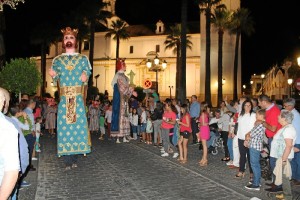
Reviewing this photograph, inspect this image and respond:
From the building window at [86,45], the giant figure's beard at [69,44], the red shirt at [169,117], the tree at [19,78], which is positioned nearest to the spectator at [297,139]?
the red shirt at [169,117]

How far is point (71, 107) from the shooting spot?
10633 millimetres

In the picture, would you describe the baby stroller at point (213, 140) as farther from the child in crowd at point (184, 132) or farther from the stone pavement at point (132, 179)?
the child in crowd at point (184, 132)

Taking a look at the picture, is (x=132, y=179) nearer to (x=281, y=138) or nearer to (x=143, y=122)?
(x=281, y=138)

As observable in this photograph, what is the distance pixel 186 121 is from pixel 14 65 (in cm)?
1535

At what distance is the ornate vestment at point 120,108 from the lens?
16031 millimetres

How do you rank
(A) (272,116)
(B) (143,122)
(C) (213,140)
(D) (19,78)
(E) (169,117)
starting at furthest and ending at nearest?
1. (D) (19,78)
2. (B) (143,122)
3. (C) (213,140)
4. (E) (169,117)
5. (A) (272,116)

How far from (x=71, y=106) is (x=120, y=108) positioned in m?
5.75

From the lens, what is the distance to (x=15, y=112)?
8.52 meters

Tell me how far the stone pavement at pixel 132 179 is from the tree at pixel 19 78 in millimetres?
11353

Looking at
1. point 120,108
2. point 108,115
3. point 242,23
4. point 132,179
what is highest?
point 242,23

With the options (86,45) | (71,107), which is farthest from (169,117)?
(86,45)

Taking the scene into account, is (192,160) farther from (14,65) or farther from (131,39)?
(131,39)

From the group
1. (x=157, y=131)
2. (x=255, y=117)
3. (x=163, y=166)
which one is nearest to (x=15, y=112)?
(x=163, y=166)

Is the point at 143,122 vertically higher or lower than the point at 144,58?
lower
